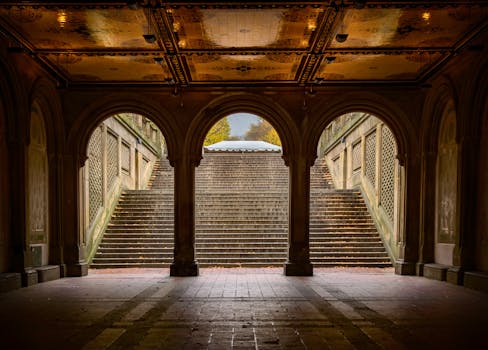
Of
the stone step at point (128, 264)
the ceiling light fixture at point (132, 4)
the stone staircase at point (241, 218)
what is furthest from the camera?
the stone staircase at point (241, 218)

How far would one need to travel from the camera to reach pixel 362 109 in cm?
1190

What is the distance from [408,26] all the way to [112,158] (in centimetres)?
1205

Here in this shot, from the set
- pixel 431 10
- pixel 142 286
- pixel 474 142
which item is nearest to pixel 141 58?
pixel 142 286

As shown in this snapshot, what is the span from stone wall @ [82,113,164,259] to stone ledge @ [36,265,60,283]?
161cm

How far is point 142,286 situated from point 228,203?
701 centimetres

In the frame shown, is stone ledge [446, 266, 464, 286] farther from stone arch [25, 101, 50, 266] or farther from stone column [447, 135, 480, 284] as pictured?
stone arch [25, 101, 50, 266]

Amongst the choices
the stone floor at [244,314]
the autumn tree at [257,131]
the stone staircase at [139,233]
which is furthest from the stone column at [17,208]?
the autumn tree at [257,131]

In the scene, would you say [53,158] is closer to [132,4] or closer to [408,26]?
[132,4]

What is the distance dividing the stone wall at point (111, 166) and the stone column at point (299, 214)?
18.7ft

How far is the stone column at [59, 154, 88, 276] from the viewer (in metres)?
11.6

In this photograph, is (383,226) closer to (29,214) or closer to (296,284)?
(296,284)

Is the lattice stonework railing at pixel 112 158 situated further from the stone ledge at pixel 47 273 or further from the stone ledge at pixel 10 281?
the stone ledge at pixel 10 281

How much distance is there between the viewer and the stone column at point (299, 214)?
11.6 m

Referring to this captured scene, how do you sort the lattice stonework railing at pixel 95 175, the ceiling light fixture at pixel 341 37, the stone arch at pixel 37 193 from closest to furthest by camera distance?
the ceiling light fixture at pixel 341 37, the stone arch at pixel 37 193, the lattice stonework railing at pixel 95 175
